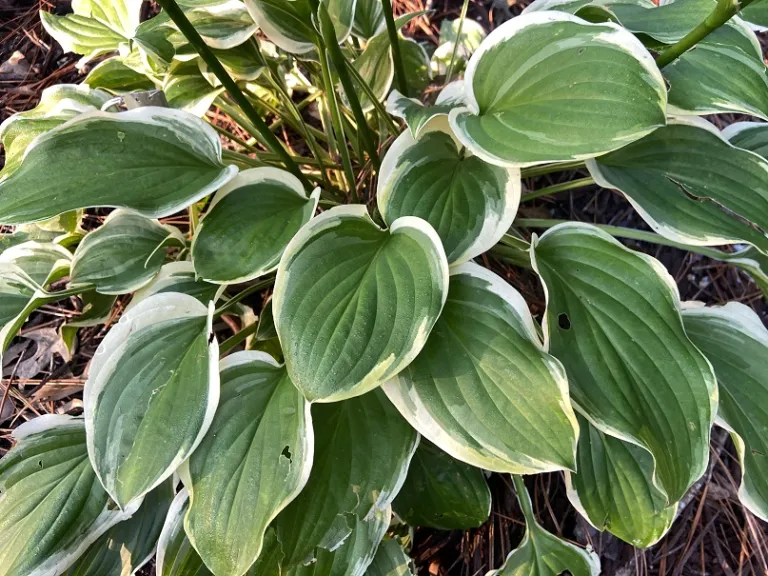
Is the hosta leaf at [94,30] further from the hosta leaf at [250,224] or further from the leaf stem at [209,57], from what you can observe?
the hosta leaf at [250,224]

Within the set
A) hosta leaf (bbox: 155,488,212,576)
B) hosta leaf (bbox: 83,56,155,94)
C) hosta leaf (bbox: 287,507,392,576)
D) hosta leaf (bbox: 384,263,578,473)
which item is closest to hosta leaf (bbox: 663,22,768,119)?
hosta leaf (bbox: 384,263,578,473)

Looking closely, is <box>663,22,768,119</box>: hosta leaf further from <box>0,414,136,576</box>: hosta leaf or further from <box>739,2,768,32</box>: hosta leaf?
<box>0,414,136,576</box>: hosta leaf

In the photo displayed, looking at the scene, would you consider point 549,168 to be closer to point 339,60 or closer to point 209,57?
point 339,60

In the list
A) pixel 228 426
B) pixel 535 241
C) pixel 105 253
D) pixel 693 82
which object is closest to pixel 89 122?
pixel 105 253

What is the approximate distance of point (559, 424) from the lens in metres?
0.69

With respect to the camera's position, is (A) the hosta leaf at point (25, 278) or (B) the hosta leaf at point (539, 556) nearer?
(A) the hosta leaf at point (25, 278)

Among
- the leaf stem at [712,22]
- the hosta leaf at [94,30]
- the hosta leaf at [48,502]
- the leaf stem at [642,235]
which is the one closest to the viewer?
the leaf stem at [712,22]

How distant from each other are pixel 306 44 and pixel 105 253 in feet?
1.67

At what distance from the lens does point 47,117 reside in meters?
1.06

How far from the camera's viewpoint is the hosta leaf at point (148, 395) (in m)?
0.74

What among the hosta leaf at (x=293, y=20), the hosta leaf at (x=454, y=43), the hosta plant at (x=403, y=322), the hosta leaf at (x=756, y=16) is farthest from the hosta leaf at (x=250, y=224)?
the hosta leaf at (x=756, y=16)

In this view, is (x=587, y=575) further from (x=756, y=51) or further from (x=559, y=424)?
(x=756, y=51)

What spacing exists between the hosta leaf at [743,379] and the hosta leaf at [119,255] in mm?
902

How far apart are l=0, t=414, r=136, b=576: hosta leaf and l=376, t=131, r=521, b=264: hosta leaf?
61cm
